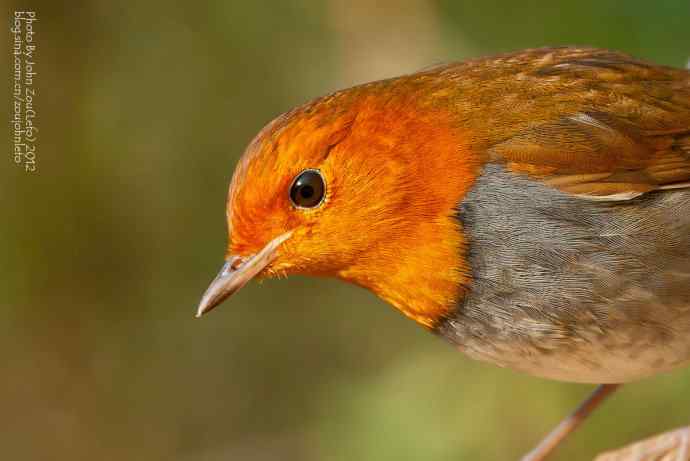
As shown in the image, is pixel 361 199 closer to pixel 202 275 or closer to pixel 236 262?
pixel 236 262

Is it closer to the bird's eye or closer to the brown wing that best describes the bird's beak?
the bird's eye

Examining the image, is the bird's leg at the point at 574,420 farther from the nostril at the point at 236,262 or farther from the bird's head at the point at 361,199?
the nostril at the point at 236,262

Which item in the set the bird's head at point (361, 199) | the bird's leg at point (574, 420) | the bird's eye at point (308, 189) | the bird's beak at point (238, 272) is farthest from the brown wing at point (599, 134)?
the bird's leg at point (574, 420)

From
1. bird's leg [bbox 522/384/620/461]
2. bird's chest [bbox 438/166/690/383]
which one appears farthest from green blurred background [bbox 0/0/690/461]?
bird's chest [bbox 438/166/690/383]

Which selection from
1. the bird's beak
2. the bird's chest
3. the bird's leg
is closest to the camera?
the bird's chest

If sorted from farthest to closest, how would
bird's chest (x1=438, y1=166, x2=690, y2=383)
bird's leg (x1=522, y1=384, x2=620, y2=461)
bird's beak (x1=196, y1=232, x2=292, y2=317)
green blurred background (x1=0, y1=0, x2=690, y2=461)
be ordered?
green blurred background (x1=0, y1=0, x2=690, y2=461) < bird's leg (x1=522, y1=384, x2=620, y2=461) < bird's beak (x1=196, y1=232, x2=292, y2=317) < bird's chest (x1=438, y1=166, x2=690, y2=383)

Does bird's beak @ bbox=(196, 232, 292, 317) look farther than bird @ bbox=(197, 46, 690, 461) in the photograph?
Yes

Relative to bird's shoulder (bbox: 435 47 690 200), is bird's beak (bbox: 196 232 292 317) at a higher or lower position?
lower

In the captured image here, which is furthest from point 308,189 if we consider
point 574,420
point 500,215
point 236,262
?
point 574,420
